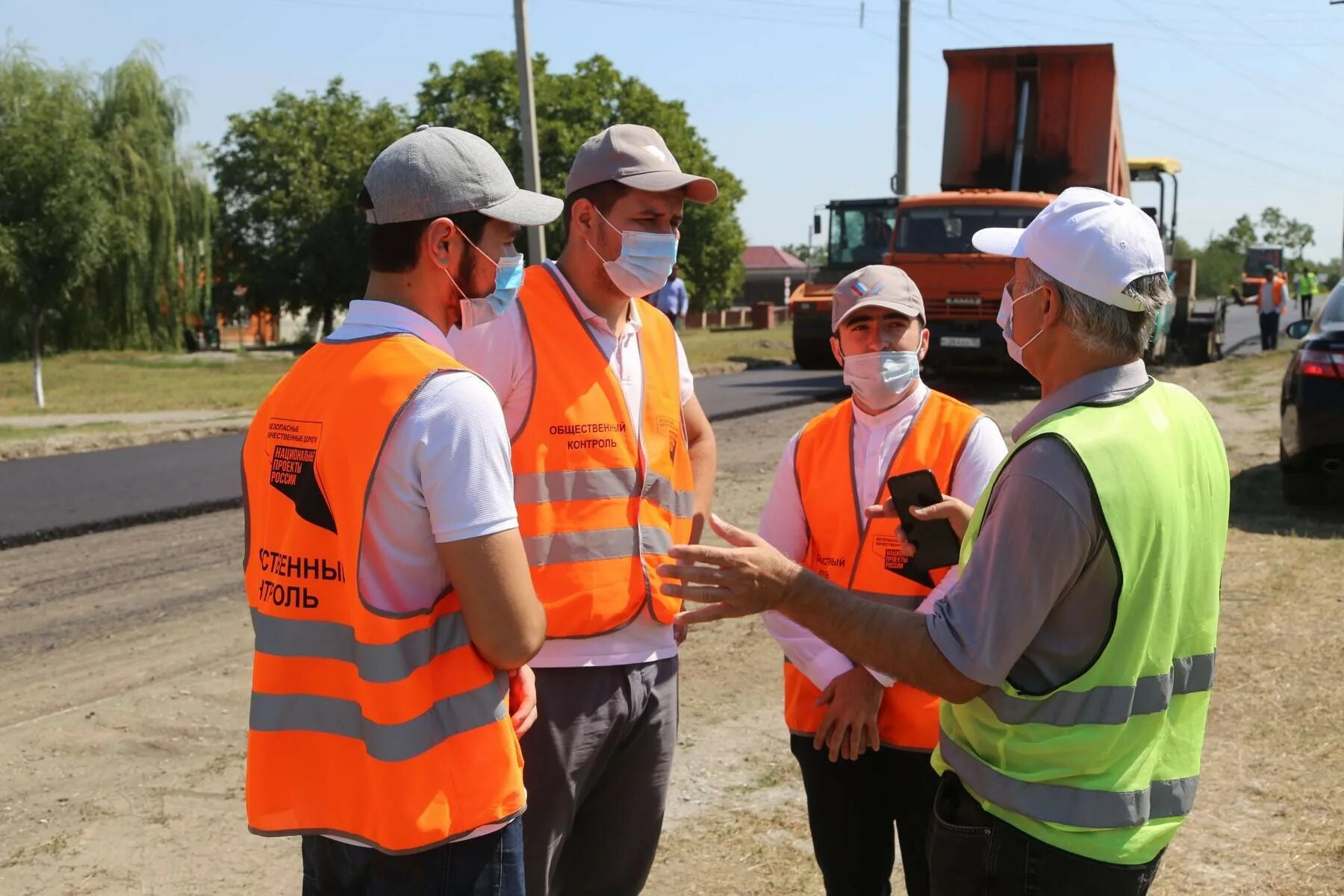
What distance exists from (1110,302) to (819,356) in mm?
21448

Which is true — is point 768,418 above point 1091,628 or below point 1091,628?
below

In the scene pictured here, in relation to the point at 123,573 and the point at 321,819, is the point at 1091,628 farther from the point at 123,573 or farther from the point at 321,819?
the point at 123,573

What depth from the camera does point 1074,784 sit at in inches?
85.0

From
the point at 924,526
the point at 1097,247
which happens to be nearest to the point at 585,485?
the point at 924,526

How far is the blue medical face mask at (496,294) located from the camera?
2.50 metres

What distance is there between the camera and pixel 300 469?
86.4 inches

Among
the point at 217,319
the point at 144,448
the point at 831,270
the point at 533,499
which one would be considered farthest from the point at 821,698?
the point at 217,319

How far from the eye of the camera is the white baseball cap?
2.18 m

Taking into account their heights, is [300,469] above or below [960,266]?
below

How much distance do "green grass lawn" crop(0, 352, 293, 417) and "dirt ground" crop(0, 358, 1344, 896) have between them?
1158 centimetres

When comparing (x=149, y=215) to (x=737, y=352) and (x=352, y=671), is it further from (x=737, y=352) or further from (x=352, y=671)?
(x=352, y=671)

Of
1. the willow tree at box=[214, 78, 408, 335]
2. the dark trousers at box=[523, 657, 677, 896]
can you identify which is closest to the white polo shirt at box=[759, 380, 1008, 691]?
the dark trousers at box=[523, 657, 677, 896]

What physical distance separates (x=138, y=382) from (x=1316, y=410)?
2213 centimetres

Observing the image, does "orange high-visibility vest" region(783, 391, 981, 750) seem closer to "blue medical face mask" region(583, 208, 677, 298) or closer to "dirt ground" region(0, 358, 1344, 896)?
"blue medical face mask" region(583, 208, 677, 298)
